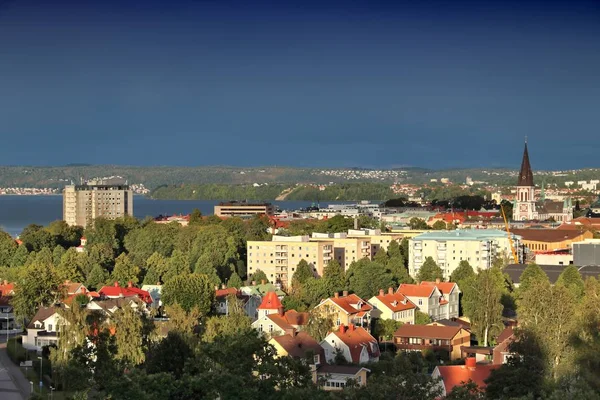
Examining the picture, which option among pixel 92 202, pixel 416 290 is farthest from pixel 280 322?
pixel 92 202

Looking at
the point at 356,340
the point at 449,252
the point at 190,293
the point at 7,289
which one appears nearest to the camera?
the point at 356,340

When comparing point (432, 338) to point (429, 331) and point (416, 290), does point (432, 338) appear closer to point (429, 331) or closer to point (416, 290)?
point (429, 331)

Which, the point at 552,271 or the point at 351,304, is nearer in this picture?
the point at 351,304

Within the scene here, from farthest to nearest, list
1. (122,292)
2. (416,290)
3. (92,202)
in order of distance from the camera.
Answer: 1. (92,202)
2. (122,292)
3. (416,290)

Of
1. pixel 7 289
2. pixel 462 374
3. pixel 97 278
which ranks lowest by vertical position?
pixel 462 374

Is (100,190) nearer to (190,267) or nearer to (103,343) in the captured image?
(190,267)

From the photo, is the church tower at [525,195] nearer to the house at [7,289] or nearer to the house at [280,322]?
the house at [7,289]

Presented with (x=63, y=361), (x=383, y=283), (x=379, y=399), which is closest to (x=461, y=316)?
(x=383, y=283)
